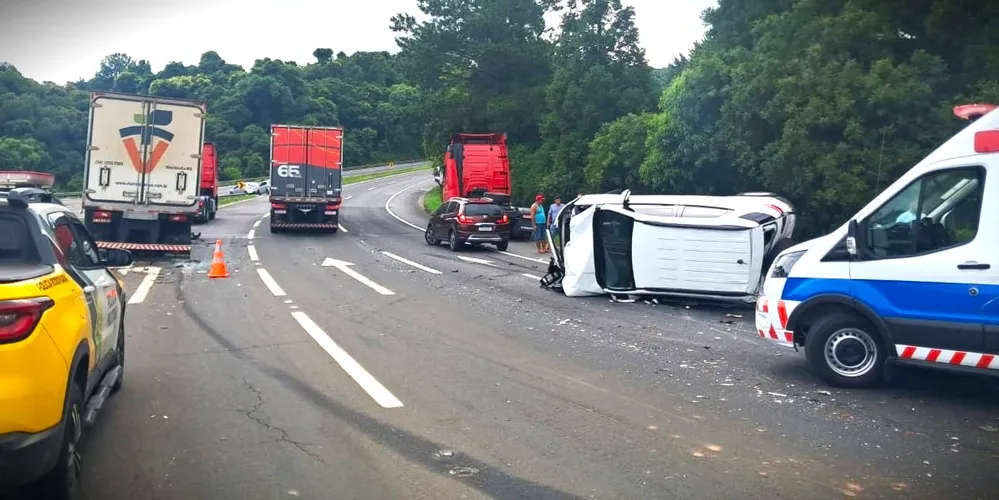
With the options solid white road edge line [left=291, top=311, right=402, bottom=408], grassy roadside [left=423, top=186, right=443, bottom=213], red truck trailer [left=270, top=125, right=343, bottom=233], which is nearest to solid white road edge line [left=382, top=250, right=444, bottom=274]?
red truck trailer [left=270, top=125, right=343, bottom=233]

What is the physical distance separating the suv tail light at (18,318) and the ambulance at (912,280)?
261 inches

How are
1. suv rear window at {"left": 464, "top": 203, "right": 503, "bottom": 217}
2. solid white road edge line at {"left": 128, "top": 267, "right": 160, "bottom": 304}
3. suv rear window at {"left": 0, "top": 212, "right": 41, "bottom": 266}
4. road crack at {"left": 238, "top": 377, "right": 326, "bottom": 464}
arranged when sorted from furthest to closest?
1. suv rear window at {"left": 464, "top": 203, "right": 503, "bottom": 217}
2. solid white road edge line at {"left": 128, "top": 267, "right": 160, "bottom": 304}
3. road crack at {"left": 238, "top": 377, "right": 326, "bottom": 464}
4. suv rear window at {"left": 0, "top": 212, "right": 41, "bottom": 266}

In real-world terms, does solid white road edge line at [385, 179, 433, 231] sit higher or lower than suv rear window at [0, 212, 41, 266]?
higher

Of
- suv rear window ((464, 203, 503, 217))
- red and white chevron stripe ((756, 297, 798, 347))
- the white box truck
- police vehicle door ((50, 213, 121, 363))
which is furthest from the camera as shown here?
suv rear window ((464, 203, 503, 217))

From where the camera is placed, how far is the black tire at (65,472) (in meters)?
4.60

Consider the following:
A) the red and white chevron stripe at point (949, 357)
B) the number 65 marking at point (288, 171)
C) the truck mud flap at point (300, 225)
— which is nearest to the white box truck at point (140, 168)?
the number 65 marking at point (288, 171)

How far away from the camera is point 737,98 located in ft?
74.6

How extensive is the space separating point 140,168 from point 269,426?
52.4 feet

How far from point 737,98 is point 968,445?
696 inches

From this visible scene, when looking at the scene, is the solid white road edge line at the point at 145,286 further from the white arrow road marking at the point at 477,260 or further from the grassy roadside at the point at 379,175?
the grassy roadside at the point at 379,175

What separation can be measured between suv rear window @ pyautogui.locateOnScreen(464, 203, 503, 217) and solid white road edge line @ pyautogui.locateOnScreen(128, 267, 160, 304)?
9516 millimetres

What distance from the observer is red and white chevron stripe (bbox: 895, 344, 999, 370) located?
709 cm

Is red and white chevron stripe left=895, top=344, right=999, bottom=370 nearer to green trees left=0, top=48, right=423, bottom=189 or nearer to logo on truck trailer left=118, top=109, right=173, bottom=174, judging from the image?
logo on truck trailer left=118, top=109, right=173, bottom=174

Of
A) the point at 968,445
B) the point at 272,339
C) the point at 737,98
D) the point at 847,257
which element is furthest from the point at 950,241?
the point at 737,98
